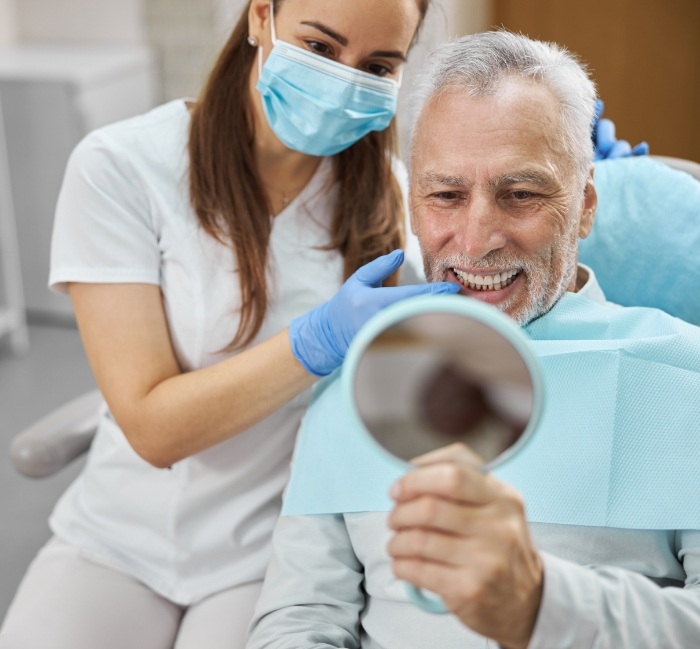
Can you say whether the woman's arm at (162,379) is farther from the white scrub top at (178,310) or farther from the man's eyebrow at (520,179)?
the man's eyebrow at (520,179)

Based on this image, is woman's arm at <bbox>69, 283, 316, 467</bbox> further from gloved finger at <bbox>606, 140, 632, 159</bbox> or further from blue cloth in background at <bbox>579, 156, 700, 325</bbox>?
gloved finger at <bbox>606, 140, 632, 159</bbox>

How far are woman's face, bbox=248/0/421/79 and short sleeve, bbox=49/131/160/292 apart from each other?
0.30 m

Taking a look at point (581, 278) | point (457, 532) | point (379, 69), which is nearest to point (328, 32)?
point (379, 69)

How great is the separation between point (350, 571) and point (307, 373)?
280mm

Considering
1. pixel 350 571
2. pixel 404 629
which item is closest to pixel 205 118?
pixel 350 571

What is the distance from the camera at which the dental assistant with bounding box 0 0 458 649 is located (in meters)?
1.46

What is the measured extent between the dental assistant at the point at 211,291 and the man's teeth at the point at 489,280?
0.24 meters

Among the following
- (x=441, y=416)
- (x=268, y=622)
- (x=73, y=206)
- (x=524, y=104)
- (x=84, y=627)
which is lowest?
(x=84, y=627)

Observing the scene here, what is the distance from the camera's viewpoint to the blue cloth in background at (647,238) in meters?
1.54

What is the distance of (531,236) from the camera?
1.26m

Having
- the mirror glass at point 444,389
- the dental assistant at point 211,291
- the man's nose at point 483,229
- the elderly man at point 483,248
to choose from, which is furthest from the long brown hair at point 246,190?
the mirror glass at point 444,389

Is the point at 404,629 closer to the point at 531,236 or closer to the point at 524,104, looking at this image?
the point at 531,236

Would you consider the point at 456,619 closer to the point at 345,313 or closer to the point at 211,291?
the point at 345,313

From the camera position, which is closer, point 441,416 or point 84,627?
point 441,416
